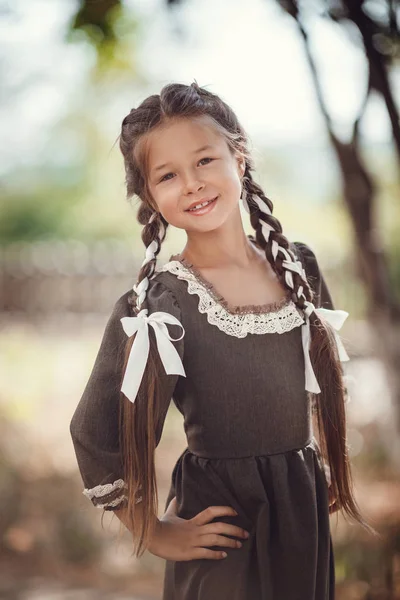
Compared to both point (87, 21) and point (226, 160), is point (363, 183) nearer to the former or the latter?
point (87, 21)

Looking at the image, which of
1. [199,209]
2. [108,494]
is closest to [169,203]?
[199,209]

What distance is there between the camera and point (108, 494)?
1368 millimetres

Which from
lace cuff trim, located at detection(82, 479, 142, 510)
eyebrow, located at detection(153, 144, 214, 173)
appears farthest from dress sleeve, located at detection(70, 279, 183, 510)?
eyebrow, located at detection(153, 144, 214, 173)

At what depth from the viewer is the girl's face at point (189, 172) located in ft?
4.63

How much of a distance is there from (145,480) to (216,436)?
15 centimetres

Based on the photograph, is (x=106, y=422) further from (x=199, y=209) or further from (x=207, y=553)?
(x=199, y=209)

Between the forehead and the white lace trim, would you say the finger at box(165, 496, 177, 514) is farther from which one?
the forehead

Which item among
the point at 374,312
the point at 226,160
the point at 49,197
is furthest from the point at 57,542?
the point at 49,197

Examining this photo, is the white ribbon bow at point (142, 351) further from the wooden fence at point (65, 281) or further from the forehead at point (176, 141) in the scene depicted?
the wooden fence at point (65, 281)

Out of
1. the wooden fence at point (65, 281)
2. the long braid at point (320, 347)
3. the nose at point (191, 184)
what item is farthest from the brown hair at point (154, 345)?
the wooden fence at point (65, 281)

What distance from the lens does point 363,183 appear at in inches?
117

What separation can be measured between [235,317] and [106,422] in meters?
A: 0.31

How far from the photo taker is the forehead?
1410mm

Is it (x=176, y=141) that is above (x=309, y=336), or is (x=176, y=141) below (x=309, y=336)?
above
